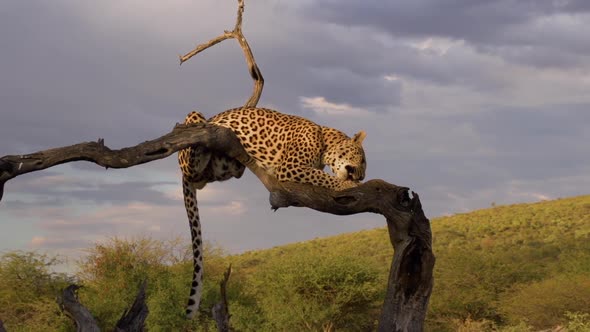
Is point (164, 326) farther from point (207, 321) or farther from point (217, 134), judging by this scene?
point (217, 134)

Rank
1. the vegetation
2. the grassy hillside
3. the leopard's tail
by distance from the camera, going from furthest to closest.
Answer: the grassy hillside < the vegetation < the leopard's tail

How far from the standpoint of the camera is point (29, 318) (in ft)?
97.3

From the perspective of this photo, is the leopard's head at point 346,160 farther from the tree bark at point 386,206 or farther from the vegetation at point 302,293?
the vegetation at point 302,293

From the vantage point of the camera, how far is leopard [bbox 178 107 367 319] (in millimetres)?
11086

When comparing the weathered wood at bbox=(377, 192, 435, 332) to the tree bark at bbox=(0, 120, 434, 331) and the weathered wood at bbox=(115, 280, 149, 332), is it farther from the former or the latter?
the weathered wood at bbox=(115, 280, 149, 332)

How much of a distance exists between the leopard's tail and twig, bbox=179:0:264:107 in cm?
184

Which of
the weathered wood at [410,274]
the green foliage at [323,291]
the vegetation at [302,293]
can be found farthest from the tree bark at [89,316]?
the green foliage at [323,291]

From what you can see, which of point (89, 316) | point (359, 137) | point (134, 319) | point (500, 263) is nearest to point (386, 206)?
point (359, 137)

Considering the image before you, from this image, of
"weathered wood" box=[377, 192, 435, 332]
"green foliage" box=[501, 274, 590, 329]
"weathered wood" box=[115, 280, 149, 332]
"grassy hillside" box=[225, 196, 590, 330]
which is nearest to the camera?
"weathered wood" box=[115, 280, 149, 332]

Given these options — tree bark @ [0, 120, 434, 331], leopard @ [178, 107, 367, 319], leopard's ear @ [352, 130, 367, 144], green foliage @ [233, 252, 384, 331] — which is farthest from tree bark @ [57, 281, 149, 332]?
green foliage @ [233, 252, 384, 331]

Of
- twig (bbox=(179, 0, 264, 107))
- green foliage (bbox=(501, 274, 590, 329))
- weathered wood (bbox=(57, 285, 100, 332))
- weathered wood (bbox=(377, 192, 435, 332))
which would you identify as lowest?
weathered wood (bbox=(57, 285, 100, 332))

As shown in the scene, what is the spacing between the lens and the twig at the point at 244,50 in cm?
1353

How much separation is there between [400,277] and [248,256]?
52977 millimetres

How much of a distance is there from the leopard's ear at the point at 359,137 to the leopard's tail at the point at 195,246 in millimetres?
2709
